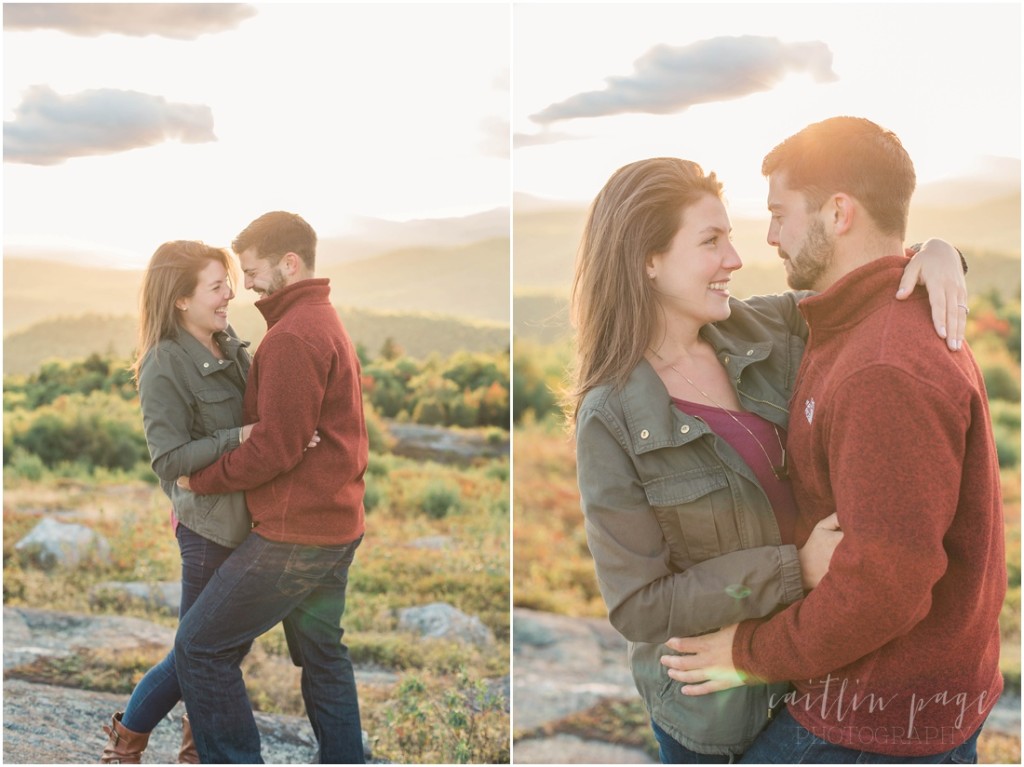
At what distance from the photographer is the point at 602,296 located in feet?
5.52

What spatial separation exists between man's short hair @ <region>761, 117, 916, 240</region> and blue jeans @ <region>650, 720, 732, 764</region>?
36.7 inches

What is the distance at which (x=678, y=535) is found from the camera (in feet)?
5.16

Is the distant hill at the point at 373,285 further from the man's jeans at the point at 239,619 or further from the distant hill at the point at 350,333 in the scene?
the man's jeans at the point at 239,619

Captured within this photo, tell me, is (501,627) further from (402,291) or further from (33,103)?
→ (33,103)

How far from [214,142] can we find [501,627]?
2380mm

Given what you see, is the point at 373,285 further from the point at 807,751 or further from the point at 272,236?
the point at 807,751

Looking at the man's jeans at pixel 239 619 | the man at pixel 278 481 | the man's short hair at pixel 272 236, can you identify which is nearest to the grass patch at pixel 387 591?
the man's jeans at pixel 239 619

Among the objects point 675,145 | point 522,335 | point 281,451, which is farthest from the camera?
point 522,335

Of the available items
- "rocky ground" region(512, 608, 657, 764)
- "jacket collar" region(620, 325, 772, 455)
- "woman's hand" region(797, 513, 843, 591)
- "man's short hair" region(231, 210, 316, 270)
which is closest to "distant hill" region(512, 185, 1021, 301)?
"rocky ground" region(512, 608, 657, 764)

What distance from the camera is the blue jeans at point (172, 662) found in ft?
7.47

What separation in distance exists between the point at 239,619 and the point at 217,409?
0.50 metres

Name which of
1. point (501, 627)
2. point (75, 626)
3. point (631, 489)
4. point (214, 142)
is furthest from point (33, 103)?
point (631, 489)

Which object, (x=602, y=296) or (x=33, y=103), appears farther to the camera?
(x=33, y=103)

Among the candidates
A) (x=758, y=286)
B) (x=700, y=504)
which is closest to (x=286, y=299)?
(x=700, y=504)
